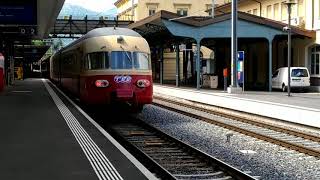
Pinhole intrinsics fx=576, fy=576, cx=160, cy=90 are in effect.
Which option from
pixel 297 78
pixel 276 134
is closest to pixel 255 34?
pixel 297 78

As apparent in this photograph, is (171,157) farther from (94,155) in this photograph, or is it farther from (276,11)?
(276,11)

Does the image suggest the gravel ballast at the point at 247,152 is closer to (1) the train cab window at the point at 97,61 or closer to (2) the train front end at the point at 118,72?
(2) the train front end at the point at 118,72

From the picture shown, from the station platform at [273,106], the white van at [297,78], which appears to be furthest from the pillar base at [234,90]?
the white van at [297,78]

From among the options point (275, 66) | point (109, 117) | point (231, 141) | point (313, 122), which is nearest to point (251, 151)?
point (231, 141)

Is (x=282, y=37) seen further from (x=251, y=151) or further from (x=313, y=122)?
(x=251, y=151)

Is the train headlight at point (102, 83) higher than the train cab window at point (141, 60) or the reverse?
the reverse

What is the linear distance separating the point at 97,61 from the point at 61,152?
7.24 m

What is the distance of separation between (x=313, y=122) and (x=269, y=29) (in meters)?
17.7

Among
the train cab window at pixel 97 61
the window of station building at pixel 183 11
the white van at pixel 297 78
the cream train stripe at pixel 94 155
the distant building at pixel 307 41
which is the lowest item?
the cream train stripe at pixel 94 155

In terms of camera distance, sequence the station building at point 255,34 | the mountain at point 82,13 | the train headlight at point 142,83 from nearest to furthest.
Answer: the train headlight at point 142,83
the station building at point 255,34
the mountain at point 82,13

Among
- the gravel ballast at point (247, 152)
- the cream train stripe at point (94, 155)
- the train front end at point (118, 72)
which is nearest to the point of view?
the cream train stripe at point (94, 155)

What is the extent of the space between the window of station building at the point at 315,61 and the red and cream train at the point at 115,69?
20.8 meters

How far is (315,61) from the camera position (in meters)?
36.7

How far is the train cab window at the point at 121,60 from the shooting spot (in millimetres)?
17469
